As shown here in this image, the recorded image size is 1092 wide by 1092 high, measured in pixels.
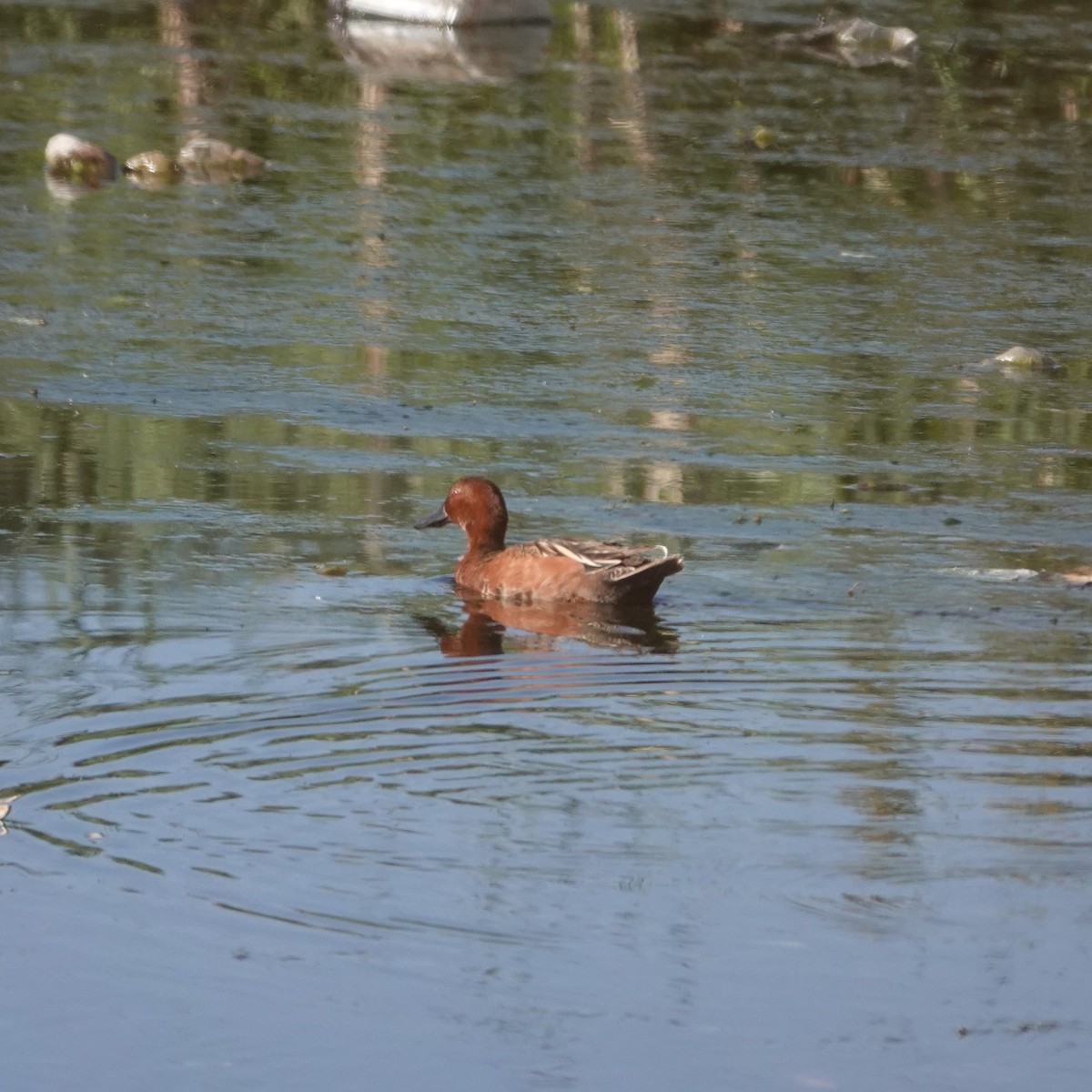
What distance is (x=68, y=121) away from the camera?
56.8 ft

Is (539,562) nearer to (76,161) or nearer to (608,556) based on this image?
(608,556)

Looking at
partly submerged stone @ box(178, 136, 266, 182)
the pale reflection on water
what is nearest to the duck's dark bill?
the pale reflection on water

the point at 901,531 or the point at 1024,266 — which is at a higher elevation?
the point at 1024,266

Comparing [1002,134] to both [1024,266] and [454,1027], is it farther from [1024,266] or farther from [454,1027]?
[454,1027]

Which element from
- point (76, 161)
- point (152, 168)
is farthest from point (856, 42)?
point (76, 161)

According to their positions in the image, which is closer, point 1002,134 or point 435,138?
point 435,138

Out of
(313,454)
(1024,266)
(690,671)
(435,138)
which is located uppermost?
(435,138)

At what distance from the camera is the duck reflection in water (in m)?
7.64

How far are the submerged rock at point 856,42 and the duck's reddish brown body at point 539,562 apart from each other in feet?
47.8

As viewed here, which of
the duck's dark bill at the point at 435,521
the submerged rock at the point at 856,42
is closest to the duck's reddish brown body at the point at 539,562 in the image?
the duck's dark bill at the point at 435,521

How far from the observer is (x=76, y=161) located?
15805 millimetres

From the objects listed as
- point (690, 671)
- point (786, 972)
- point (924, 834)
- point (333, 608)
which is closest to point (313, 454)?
point (333, 608)

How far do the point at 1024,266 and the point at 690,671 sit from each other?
7766 millimetres

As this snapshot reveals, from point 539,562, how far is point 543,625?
273 mm
